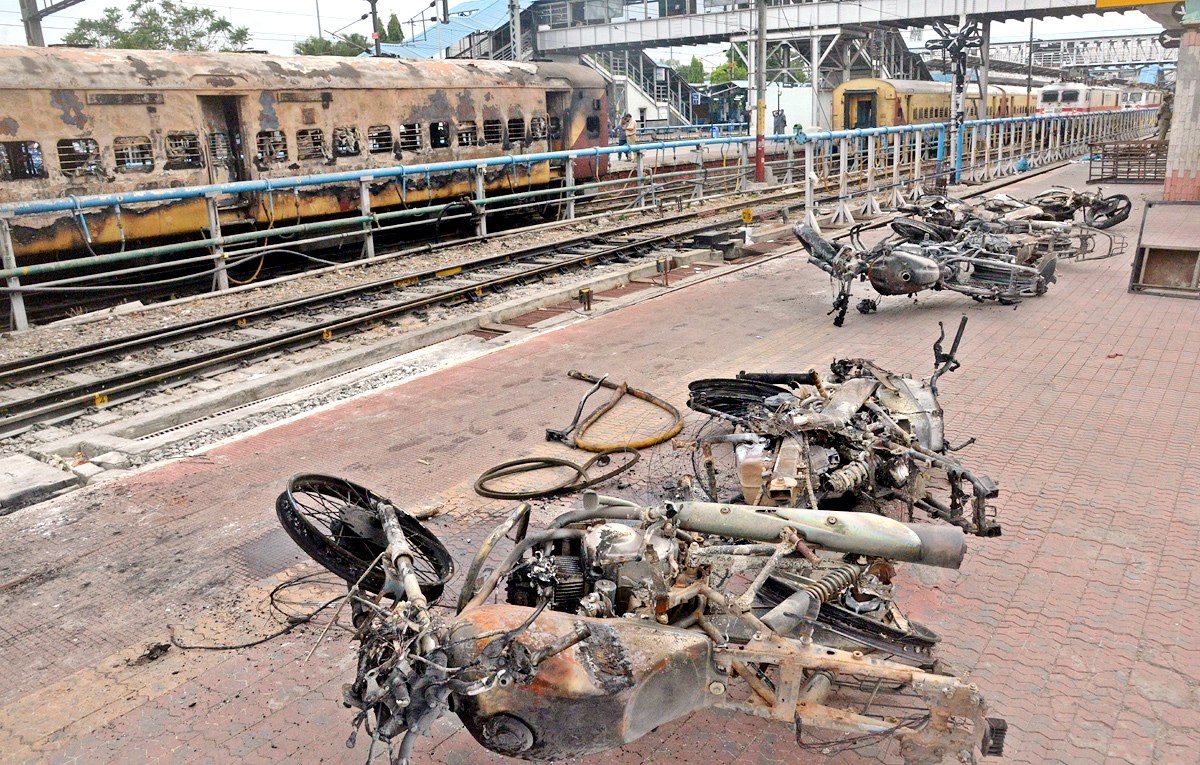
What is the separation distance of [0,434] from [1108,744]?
9.98 m

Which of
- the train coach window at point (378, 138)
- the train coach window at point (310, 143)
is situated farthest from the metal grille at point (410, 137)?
the train coach window at point (310, 143)

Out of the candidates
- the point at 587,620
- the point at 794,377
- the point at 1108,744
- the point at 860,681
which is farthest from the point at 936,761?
the point at 794,377

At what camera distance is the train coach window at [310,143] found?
1803 centimetres

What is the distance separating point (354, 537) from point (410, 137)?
16569 millimetres

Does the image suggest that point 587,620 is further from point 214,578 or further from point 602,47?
point 602,47

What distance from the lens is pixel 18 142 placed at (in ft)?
45.9

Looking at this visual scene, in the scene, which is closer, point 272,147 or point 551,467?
point 551,467

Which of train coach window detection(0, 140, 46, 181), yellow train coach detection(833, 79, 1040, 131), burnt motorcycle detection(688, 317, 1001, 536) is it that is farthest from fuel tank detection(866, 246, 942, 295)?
yellow train coach detection(833, 79, 1040, 131)

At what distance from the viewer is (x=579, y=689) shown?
3.69m

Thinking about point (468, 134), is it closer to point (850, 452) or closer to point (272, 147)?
point (272, 147)

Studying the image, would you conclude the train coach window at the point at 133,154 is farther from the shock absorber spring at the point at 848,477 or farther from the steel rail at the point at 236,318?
the shock absorber spring at the point at 848,477

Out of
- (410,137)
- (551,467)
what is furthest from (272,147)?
(551,467)

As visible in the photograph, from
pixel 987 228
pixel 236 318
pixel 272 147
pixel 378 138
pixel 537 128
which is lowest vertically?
pixel 236 318

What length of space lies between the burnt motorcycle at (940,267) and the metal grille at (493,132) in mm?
10830
